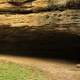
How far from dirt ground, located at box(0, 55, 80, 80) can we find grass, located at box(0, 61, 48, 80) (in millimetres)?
404

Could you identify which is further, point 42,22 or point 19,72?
point 42,22

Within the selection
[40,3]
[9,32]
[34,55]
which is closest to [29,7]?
[40,3]

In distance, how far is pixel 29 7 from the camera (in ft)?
32.6

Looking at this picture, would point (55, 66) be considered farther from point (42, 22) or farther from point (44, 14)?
point (44, 14)

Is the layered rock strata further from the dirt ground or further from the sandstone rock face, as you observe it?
the dirt ground

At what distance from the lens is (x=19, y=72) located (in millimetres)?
8508

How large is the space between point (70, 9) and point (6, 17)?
2.25 m

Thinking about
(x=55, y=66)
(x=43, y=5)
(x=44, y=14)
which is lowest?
(x=55, y=66)

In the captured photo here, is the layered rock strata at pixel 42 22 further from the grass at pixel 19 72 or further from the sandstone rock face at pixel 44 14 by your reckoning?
the grass at pixel 19 72

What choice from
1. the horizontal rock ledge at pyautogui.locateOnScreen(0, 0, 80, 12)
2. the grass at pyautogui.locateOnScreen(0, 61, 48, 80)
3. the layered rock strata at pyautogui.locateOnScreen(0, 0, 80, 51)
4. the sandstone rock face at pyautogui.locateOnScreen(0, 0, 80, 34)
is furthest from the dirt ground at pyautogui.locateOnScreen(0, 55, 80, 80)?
the horizontal rock ledge at pyautogui.locateOnScreen(0, 0, 80, 12)

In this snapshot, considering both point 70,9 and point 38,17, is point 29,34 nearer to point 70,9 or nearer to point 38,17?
point 38,17

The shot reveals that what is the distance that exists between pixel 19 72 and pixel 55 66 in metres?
1.67

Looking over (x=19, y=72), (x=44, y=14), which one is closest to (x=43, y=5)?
(x=44, y=14)

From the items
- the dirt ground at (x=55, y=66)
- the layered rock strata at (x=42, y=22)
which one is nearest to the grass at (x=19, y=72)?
the dirt ground at (x=55, y=66)
